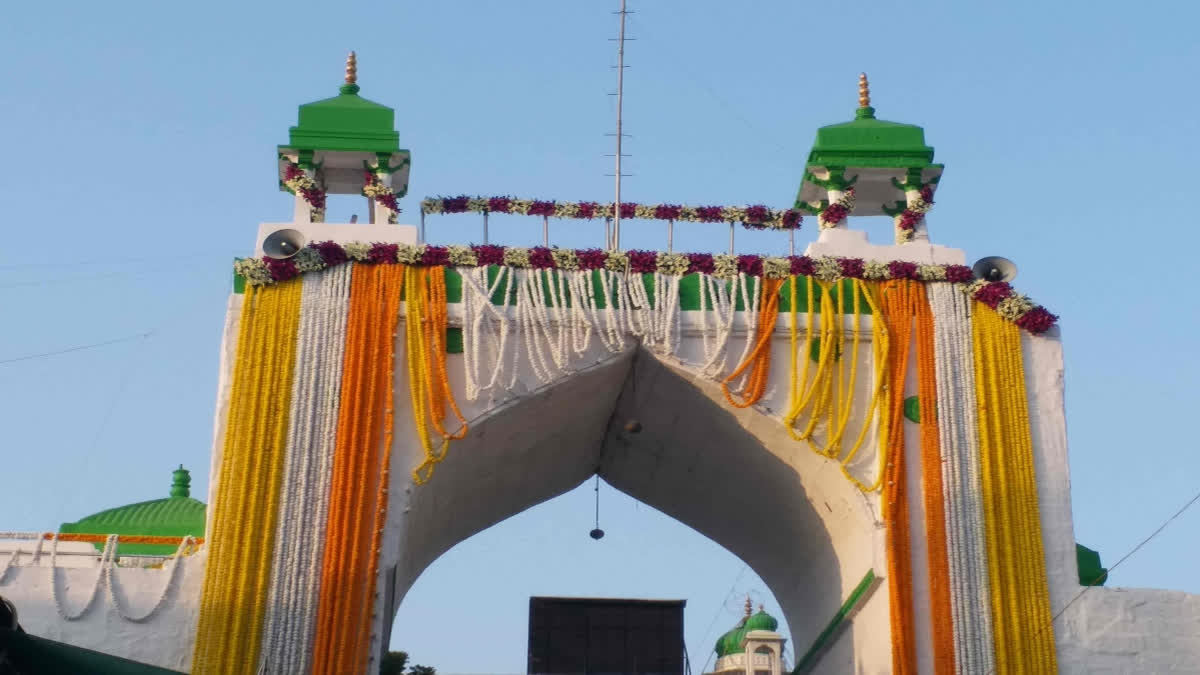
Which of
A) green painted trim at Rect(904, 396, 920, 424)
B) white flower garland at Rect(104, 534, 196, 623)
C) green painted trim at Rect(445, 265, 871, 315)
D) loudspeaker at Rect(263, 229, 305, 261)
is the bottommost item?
white flower garland at Rect(104, 534, 196, 623)

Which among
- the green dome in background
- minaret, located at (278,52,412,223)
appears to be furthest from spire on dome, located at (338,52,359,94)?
the green dome in background

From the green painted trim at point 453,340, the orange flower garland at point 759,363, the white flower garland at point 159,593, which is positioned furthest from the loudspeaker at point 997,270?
the white flower garland at point 159,593

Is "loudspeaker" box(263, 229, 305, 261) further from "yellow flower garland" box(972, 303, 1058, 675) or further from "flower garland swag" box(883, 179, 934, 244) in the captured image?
"yellow flower garland" box(972, 303, 1058, 675)

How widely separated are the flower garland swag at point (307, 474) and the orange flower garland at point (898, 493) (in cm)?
484

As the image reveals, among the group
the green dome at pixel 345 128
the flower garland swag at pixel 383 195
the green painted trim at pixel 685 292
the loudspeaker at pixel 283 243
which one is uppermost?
the green dome at pixel 345 128

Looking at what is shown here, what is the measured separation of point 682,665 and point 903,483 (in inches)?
184

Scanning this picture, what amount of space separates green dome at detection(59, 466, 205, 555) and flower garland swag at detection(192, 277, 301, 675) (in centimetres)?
233

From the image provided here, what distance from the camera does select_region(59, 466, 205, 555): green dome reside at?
16781 mm

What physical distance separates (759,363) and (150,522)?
6.44m

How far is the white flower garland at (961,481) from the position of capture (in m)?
14.5

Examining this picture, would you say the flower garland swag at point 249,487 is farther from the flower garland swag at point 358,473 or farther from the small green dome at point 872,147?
the small green dome at point 872,147

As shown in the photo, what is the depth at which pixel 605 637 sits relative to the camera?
18.9 metres

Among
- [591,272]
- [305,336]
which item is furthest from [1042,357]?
[305,336]

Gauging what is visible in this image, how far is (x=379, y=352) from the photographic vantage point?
49.9 feet
